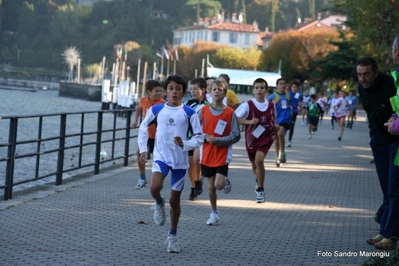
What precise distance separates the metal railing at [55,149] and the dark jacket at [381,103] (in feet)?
17.4

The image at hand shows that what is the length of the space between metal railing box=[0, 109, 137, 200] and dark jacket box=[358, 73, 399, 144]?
17.4 ft

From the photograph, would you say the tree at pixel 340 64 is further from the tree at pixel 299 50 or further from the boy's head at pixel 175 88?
the boy's head at pixel 175 88

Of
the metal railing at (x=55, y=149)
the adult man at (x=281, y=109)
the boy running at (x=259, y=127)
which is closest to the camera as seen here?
the metal railing at (x=55, y=149)

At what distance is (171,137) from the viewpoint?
8.52 meters

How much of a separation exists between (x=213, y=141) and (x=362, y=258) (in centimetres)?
243

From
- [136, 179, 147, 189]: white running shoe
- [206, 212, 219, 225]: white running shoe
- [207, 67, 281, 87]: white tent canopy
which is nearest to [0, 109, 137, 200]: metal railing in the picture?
[136, 179, 147, 189]: white running shoe

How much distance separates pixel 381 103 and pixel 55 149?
695cm

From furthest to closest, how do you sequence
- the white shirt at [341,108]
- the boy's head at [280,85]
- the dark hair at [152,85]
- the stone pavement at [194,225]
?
the white shirt at [341,108] < the boy's head at [280,85] < the dark hair at [152,85] < the stone pavement at [194,225]

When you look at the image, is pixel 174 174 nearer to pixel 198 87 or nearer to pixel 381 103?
pixel 381 103

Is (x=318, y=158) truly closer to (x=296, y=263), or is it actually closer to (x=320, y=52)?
(x=296, y=263)

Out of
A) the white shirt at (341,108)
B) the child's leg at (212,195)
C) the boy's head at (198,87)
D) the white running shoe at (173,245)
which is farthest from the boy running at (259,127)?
the white shirt at (341,108)

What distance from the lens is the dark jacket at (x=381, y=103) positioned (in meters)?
8.78

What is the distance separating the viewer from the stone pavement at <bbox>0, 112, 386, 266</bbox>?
26.7 ft

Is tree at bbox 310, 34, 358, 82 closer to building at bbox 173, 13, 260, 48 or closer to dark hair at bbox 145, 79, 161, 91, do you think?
dark hair at bbox 145, 79, 161, 91
